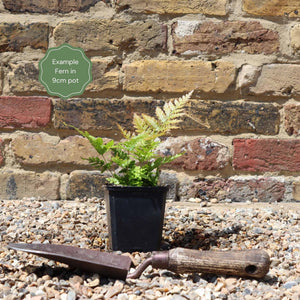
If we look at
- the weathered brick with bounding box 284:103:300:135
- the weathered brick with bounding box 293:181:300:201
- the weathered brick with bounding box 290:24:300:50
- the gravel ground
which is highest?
the weathered brick with bounding box 290:24:300:50

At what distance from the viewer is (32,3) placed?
1.91m

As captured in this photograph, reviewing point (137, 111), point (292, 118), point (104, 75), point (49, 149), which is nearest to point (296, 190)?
point (292, 118)

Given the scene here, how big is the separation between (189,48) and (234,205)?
2.38ft

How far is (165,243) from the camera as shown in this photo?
4.90 feet

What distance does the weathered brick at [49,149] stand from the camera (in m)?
1.87

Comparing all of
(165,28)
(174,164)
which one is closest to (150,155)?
(174,164)

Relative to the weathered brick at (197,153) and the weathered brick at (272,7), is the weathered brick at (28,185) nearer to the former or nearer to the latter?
the weathered brick at (197,153)

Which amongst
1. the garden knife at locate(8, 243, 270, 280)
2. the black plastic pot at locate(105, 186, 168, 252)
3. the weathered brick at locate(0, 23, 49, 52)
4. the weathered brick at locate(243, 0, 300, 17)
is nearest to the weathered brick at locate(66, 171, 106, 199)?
the black plastic pot at locate(105, 186, 168, 252)

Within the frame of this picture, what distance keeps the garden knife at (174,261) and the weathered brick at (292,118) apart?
0.90 metres

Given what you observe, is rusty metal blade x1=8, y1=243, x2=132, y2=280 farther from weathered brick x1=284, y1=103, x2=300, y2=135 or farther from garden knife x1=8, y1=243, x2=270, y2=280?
weathered brick x1=284, y1=103, x2=300, y2=135

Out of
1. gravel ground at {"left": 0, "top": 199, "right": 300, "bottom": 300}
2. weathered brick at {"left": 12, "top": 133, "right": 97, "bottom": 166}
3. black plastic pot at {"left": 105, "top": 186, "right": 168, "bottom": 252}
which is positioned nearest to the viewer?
gravel ground at {"left": 0, "top": 199, "right": 300, "bottom": 300}

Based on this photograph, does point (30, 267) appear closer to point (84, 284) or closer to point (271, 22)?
point (84, 284)

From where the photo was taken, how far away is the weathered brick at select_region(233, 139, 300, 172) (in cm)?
188

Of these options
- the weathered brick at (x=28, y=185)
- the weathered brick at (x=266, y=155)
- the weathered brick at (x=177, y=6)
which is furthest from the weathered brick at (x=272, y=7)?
the weathered brick at (x=28, y=185)
